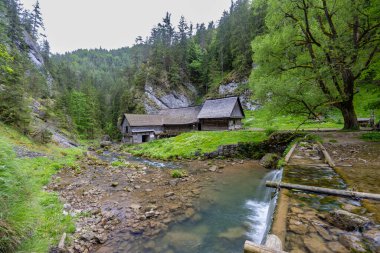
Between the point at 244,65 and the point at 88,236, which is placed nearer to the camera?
the point at 88,236

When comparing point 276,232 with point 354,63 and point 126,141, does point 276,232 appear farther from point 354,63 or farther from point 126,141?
point 126,141

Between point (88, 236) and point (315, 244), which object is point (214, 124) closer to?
point (88, 236)

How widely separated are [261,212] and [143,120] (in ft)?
116

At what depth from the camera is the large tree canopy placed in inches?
504

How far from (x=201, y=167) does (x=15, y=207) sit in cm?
1394

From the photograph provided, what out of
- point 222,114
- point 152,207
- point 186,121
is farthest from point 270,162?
point 186,121

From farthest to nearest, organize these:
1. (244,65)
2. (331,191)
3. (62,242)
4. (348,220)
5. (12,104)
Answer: (244,65) < (12,104) < (62,242) < (331,191) < (348,220)

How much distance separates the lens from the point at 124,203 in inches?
361

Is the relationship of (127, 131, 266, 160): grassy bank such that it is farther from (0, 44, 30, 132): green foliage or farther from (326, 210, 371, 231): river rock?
(326, 210, 371, 231): river rock

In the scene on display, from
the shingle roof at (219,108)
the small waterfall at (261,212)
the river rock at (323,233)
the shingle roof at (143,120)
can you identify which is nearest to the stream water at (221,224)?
the small waterfall at (261,212)

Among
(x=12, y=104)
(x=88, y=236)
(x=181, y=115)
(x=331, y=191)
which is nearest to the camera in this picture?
(x=331, y=191)

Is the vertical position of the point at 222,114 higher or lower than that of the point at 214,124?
higher

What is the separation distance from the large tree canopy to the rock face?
37.2 metres

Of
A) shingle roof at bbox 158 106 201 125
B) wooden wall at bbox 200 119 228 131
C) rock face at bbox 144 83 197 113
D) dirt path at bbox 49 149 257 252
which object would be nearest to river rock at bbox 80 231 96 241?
dirt path at bbox 49 149 257 252
